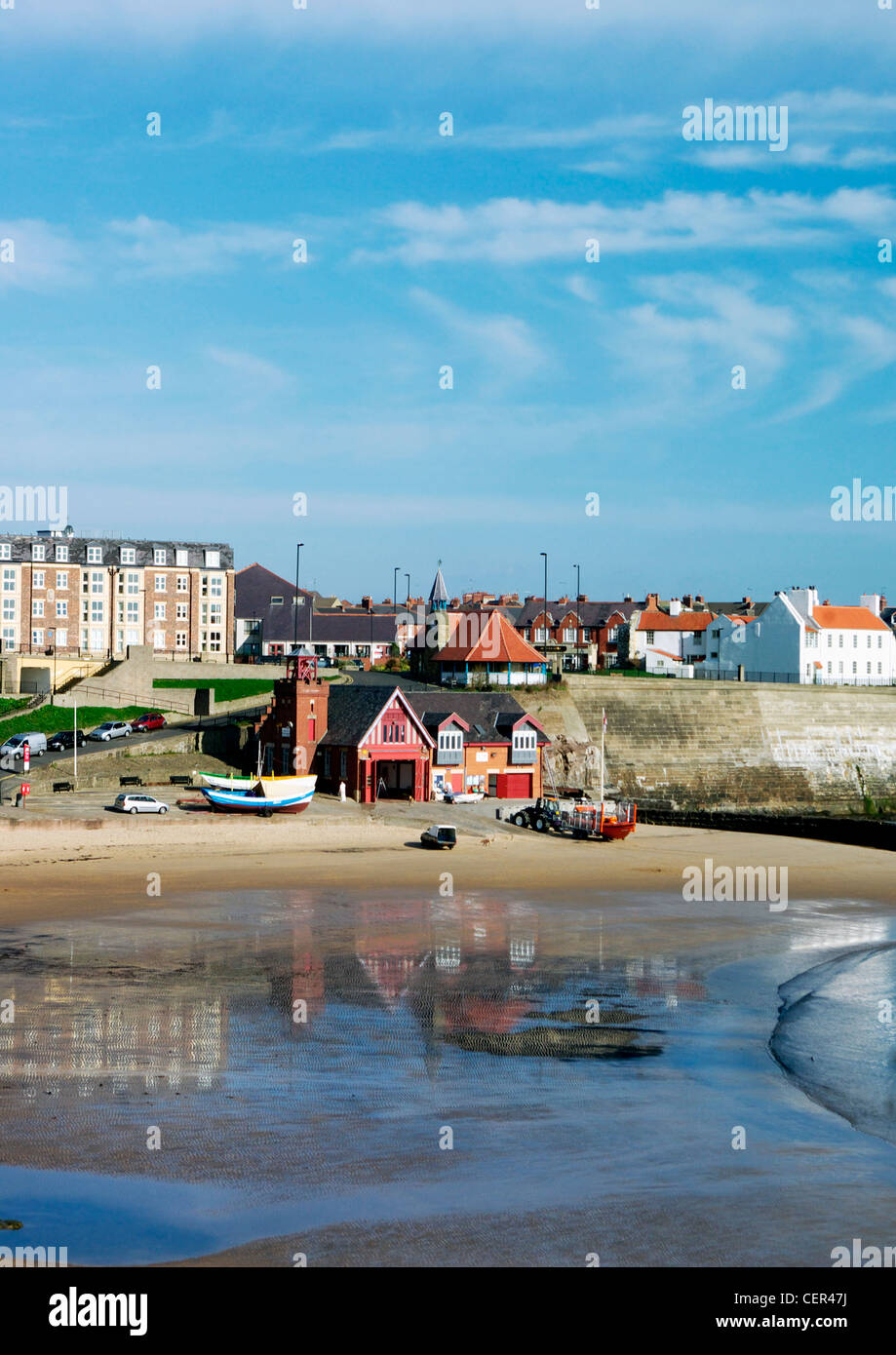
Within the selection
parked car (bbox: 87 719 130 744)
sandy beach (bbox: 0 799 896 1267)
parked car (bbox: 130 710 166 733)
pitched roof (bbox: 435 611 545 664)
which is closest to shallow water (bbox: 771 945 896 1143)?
sandy beach (bbox: 0 799 896 1267)

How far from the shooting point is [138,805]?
49188 millimetres

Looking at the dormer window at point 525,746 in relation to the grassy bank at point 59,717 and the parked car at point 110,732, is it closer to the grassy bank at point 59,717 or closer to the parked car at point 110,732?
the parked car at point 110,732

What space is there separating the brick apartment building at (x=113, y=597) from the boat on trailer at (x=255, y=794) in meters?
44.0

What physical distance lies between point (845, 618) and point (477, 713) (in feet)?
178

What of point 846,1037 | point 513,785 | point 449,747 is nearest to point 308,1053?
point 846,1037

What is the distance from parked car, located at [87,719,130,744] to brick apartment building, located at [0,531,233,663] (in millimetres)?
26375

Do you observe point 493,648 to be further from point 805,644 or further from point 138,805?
point 805,644

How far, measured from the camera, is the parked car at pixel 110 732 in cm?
6606

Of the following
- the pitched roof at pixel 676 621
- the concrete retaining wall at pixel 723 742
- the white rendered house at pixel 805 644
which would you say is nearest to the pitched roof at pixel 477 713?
the concrete retaining wall at pixel 723 742

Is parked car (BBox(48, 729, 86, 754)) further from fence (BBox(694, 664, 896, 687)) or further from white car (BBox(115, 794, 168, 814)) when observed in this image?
fence (BBox(694, 664, 896, 687))

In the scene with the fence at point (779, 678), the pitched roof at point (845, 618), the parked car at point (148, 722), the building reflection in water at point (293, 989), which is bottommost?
the building reflection in water at point (293, 989)

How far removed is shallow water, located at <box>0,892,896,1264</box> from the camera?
1405 centimetres

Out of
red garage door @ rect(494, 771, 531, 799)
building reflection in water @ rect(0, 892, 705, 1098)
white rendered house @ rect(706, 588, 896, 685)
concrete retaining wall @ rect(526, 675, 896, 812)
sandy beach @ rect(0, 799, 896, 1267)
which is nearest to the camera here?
sandy beach @ rect(0, 799, 896, 1267)
